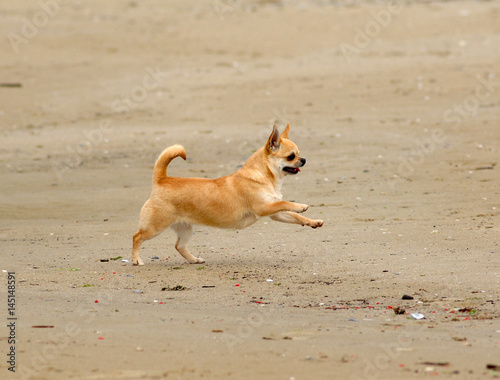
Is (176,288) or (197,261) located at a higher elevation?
(176,288)

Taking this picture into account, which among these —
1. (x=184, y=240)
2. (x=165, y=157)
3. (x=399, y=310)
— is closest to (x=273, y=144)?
(x=165, y=157)

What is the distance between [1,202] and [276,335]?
7731 mm

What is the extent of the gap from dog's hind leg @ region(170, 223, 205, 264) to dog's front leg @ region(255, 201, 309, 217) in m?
0.86

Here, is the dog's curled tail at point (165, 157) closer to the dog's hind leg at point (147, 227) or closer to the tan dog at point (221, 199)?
the tan dog at point (221, 199)

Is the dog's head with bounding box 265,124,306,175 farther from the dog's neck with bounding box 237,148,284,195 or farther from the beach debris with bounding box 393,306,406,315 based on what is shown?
the beach debris with bounding box 393,306,406,315

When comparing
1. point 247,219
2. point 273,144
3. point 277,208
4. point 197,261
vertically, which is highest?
point 273,144

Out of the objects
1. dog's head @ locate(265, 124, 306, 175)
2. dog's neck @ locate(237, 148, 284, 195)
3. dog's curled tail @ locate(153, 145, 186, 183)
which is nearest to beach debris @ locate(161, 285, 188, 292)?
dog's curled tail @ locate(153, 145, 186, 183)

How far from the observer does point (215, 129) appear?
1683 centimetres

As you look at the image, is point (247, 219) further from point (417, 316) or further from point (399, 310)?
point (417, 316)

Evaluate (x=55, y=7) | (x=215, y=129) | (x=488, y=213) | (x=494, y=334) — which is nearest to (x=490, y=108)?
(x=215, y=129)

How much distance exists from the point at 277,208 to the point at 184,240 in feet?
3.85

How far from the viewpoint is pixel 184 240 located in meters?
9.45

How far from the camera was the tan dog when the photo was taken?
912 cm

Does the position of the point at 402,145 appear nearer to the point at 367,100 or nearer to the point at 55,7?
the point at 367,100
